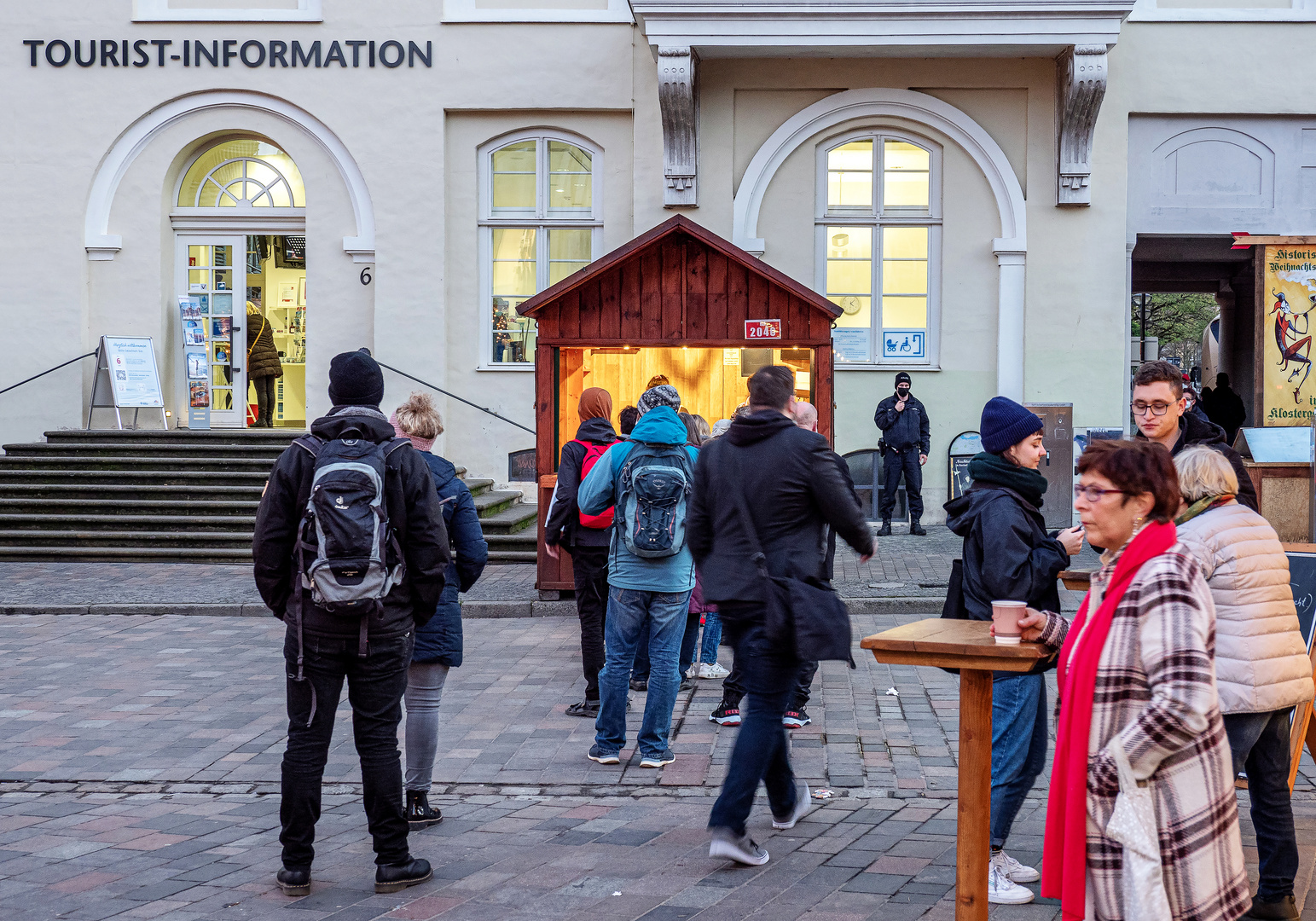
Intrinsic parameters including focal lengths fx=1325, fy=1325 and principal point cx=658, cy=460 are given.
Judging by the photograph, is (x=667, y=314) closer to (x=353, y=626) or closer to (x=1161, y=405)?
(x=1161, y=405)

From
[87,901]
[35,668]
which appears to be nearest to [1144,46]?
[35,668]

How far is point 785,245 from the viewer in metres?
15.8

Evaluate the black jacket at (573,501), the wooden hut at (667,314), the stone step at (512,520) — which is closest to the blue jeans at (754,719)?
the black jacket at (573,501)

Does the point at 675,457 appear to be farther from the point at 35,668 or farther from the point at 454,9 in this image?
the point at 454,9

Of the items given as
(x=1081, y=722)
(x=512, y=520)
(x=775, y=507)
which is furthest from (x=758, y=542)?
(x=512, y=520)

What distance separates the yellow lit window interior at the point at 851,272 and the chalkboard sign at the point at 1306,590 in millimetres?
10765

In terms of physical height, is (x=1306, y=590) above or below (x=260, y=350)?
below

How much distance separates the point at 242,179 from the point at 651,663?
1268 cm

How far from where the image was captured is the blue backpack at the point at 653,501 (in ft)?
19.9

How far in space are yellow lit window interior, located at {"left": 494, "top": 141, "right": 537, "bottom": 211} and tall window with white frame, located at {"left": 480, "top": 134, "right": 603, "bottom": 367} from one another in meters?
0.01

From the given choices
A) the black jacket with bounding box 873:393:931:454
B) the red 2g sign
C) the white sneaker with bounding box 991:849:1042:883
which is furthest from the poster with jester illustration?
the white sneaker with bounding box 991:849:1042:883

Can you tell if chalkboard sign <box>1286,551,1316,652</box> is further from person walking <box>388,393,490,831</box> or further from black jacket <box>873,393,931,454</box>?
black jacket <box>873,393,931,454</box>

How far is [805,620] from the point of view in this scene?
469 cm

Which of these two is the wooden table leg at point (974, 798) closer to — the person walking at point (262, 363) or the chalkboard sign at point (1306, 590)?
the chalkboard sign at point (1306, 590)
